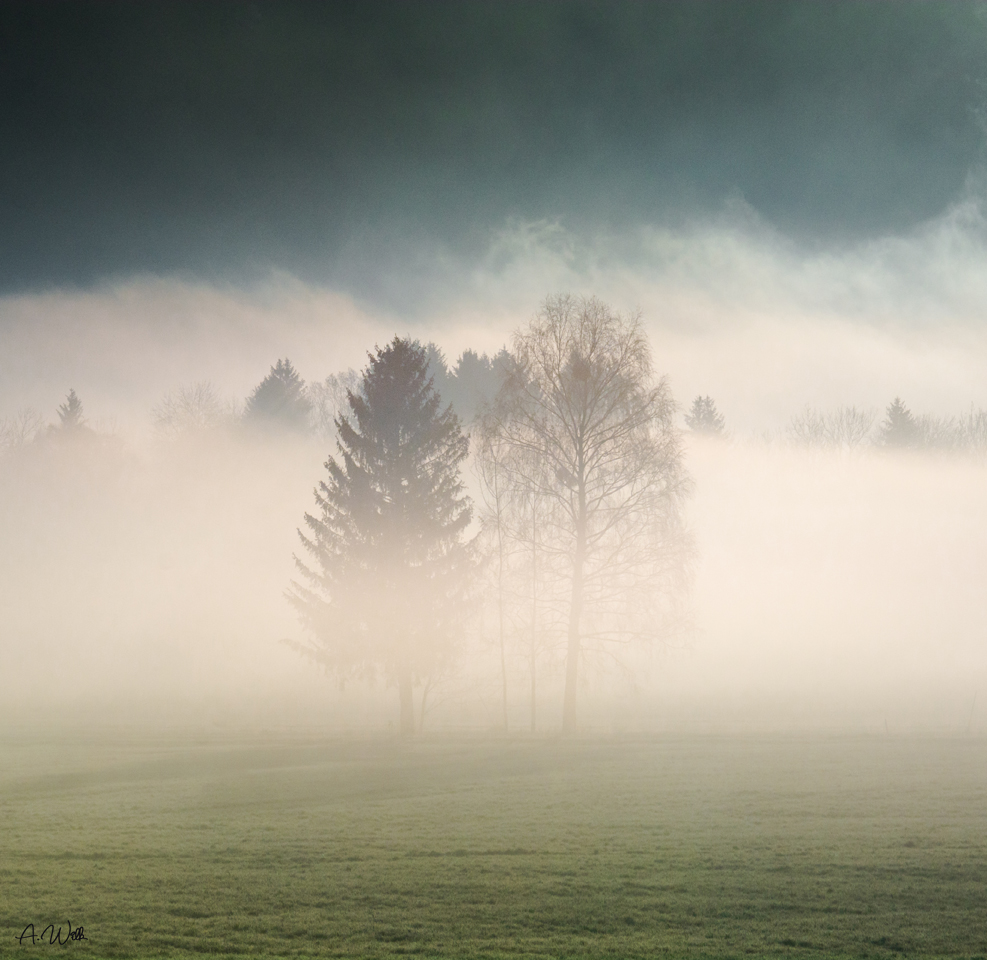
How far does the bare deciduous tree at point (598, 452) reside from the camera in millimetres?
23391

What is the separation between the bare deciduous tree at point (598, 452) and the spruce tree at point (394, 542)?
3.64 metres

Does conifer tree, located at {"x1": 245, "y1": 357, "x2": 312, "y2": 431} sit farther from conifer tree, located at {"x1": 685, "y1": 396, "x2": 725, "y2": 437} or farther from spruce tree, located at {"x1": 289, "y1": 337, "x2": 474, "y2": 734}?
spruce tree, located at {"x1": 289, "y1": 337, "x2": 474, "y2": 734}

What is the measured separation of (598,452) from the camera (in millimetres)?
23969

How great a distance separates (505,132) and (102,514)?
162 meters

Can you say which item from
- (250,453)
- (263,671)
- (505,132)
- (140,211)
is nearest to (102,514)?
(250,453)

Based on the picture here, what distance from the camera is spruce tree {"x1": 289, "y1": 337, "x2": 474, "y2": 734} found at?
83.7 feet

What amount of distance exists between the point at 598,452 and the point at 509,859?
15862mm

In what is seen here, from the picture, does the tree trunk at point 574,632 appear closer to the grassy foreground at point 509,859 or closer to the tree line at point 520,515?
the tree line at point 520,515

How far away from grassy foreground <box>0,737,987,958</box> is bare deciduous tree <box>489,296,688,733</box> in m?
7.09

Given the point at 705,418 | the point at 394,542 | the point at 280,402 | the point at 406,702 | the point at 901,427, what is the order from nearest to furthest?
the point at 406,702
the point at 394,542
the point at 901,427
the point at 280,402
the point at 705,418

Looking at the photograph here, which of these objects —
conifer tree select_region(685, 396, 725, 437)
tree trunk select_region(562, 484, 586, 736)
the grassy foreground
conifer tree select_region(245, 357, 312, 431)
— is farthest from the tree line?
conifer tree select_region(685, 396, 725, 437)

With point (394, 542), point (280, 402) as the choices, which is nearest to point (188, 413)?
point (280, 402)

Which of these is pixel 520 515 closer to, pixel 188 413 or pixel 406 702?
pixel 406 702

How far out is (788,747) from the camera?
20.0m
